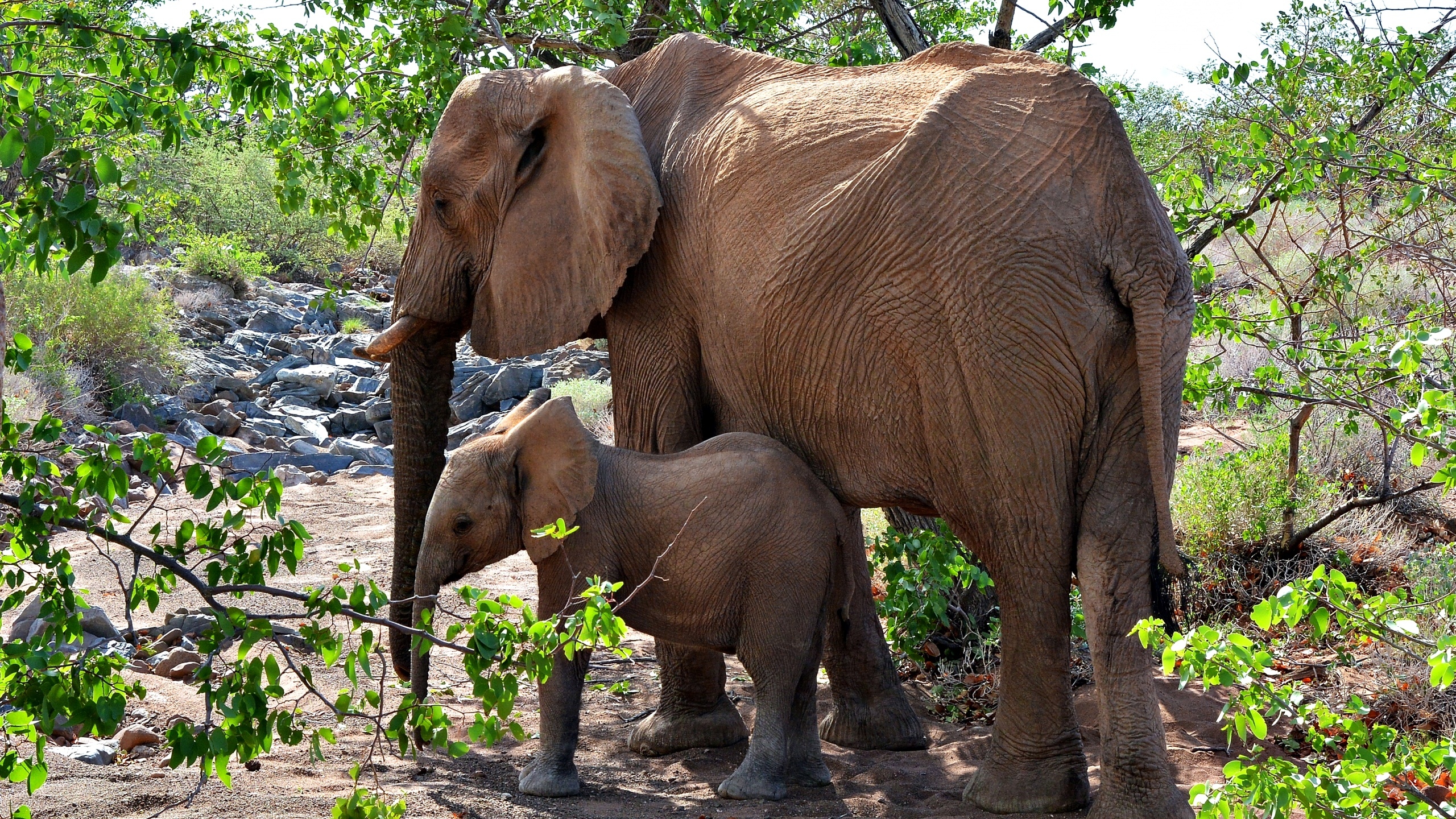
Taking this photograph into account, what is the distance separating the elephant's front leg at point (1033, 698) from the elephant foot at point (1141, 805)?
0.26 meters

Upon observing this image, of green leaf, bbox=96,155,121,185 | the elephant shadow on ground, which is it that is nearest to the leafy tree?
the elephant shadow on ground

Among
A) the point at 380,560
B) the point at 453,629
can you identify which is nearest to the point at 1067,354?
the point at 453,629

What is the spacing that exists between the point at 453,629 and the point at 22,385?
37.7ft

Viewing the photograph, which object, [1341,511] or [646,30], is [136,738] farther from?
[1341,511]

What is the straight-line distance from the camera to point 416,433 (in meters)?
5.68

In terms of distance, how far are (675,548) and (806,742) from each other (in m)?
0.90

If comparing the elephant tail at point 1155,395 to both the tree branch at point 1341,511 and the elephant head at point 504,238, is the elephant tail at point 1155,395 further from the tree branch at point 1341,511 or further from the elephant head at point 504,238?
the tree branch at point 1341,511

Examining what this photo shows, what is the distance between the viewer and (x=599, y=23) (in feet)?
20.5

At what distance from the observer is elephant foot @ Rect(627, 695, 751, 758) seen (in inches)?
211

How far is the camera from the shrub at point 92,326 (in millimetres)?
13797

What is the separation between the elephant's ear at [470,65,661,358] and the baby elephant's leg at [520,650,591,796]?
49.2 inches

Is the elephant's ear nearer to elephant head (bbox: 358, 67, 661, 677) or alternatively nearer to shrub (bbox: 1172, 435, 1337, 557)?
→ elephant head (bbox: 358, 67, 661, 677)

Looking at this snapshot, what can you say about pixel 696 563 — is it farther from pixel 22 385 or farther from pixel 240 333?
pixel 240 333

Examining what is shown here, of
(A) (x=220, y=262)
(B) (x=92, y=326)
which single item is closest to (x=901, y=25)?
(B) (x=92, y=326)
